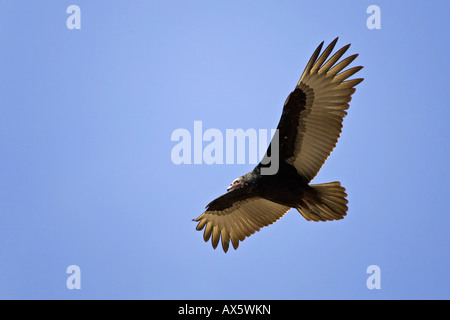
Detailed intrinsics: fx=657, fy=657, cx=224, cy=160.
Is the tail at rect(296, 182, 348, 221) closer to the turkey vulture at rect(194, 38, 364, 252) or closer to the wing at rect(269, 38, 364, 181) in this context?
the turkey vulture at rect(194, 38, 364, 252)

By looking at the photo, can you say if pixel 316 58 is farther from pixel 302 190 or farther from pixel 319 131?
pixel 302 190

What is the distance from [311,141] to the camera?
10.1m

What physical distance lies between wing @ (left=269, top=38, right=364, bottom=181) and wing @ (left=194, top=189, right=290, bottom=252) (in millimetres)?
1446

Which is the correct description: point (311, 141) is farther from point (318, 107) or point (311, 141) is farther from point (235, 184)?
point (235, 184)

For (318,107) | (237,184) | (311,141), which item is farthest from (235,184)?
(318,107)

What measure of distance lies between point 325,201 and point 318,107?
57.0 inches

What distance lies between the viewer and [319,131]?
1009cm

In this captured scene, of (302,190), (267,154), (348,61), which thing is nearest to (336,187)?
(302,190)

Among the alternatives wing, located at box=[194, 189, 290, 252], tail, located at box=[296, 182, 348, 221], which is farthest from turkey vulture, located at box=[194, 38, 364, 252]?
wing, located at box=[194, 189, 290, 252]

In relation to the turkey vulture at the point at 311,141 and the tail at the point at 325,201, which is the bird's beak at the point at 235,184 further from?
the tail at the point at 325,201

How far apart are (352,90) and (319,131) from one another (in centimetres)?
79

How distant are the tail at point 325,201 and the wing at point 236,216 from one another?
1027 millimetres

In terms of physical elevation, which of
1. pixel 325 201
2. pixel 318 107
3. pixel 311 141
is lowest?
pixel 325 201

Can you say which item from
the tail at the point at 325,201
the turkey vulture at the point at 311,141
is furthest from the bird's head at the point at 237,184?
the tail at the point at 325,201
